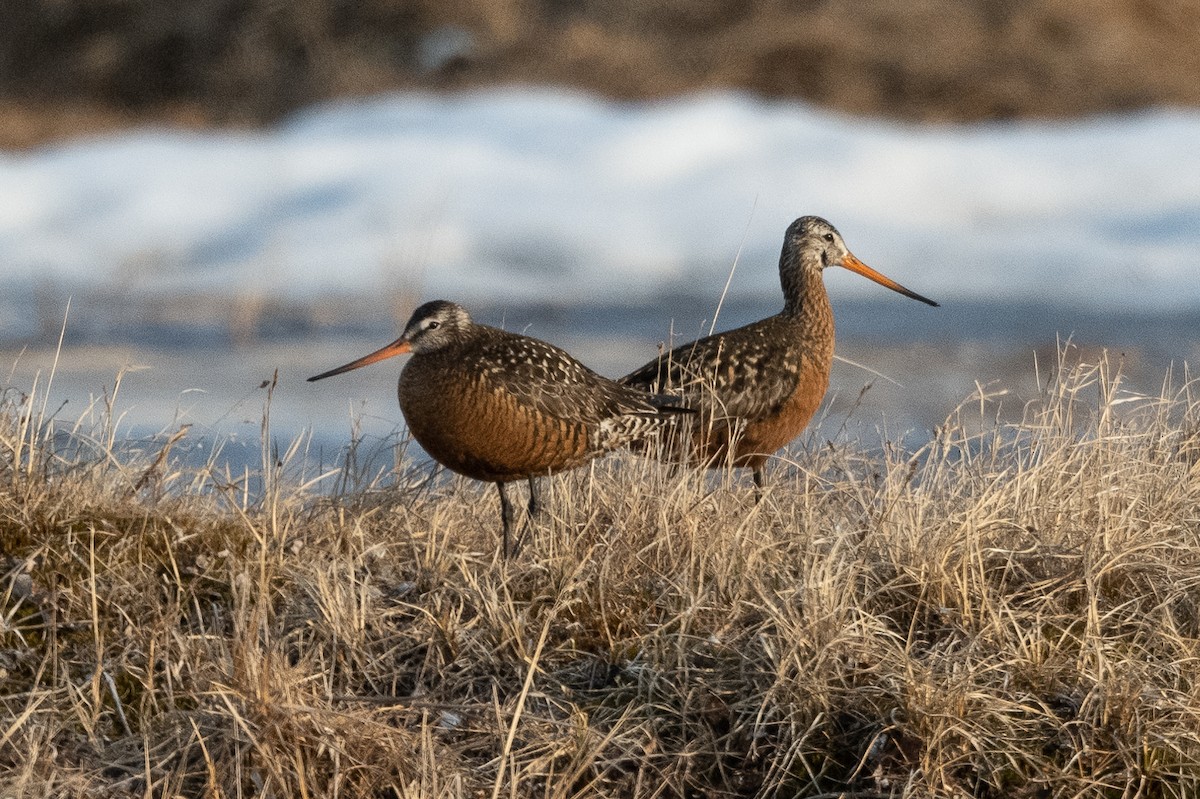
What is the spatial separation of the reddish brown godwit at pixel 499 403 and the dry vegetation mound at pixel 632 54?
1221 cm

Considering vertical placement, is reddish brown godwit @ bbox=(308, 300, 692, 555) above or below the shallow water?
above

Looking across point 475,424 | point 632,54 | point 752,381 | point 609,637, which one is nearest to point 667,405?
point 752,381

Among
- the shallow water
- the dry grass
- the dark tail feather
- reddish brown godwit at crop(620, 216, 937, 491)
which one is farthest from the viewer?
the shallow water

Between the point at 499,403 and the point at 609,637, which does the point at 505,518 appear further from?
the point at 609,637

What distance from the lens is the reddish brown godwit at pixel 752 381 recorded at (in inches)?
254

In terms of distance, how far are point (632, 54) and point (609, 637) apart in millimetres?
13969

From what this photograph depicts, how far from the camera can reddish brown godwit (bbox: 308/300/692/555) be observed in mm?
5461

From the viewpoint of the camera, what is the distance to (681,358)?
6723 millimetres

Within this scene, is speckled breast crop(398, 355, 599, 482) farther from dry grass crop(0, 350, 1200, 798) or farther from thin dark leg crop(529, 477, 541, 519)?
dry grass crop(0, 350, 1200, 798)

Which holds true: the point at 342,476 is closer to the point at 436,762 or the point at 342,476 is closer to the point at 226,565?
the point at 226,565

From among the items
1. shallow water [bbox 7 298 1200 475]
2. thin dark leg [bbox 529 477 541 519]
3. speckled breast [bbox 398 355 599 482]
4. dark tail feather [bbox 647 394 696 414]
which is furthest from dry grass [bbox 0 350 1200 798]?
shallow water [bbox 7 298 1200 475]

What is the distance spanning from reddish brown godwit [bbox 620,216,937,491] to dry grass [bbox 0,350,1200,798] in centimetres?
99

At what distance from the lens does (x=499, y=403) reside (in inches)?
217

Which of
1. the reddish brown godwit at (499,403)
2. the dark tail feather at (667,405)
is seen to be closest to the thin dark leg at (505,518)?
the reddish brown godwit at (499,403)
